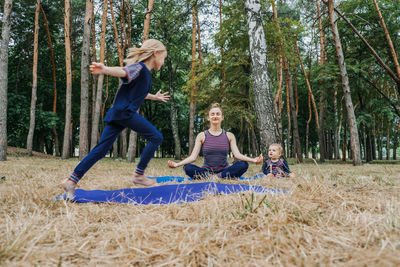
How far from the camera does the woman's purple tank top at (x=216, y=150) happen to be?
14.0 ft

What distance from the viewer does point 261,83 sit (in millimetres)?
5953

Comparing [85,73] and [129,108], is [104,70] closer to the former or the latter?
[129,108]

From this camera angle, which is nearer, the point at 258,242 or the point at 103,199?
the point at 258,242

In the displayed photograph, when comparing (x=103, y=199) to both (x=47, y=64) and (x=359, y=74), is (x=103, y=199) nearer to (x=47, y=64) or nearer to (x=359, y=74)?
(x=359, y=74)

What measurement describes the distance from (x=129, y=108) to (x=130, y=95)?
0.17 m

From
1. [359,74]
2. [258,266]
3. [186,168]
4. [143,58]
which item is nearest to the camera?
[258,266]

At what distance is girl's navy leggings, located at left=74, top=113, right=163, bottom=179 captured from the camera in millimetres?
2705

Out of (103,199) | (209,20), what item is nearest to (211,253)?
(103,199)

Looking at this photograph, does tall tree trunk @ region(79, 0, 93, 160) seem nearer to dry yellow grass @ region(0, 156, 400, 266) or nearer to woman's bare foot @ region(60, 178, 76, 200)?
woman's bare foot @ region(60, 178, 76, 200)

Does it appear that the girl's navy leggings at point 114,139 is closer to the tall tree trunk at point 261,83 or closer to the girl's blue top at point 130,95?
the girl's blue top at point 130,95

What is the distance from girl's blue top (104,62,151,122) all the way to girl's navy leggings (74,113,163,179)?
0.29 feet

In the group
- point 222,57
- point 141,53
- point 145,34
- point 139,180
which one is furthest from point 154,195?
point 145,34

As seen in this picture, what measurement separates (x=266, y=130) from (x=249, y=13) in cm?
306

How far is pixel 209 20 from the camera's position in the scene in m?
14.6
